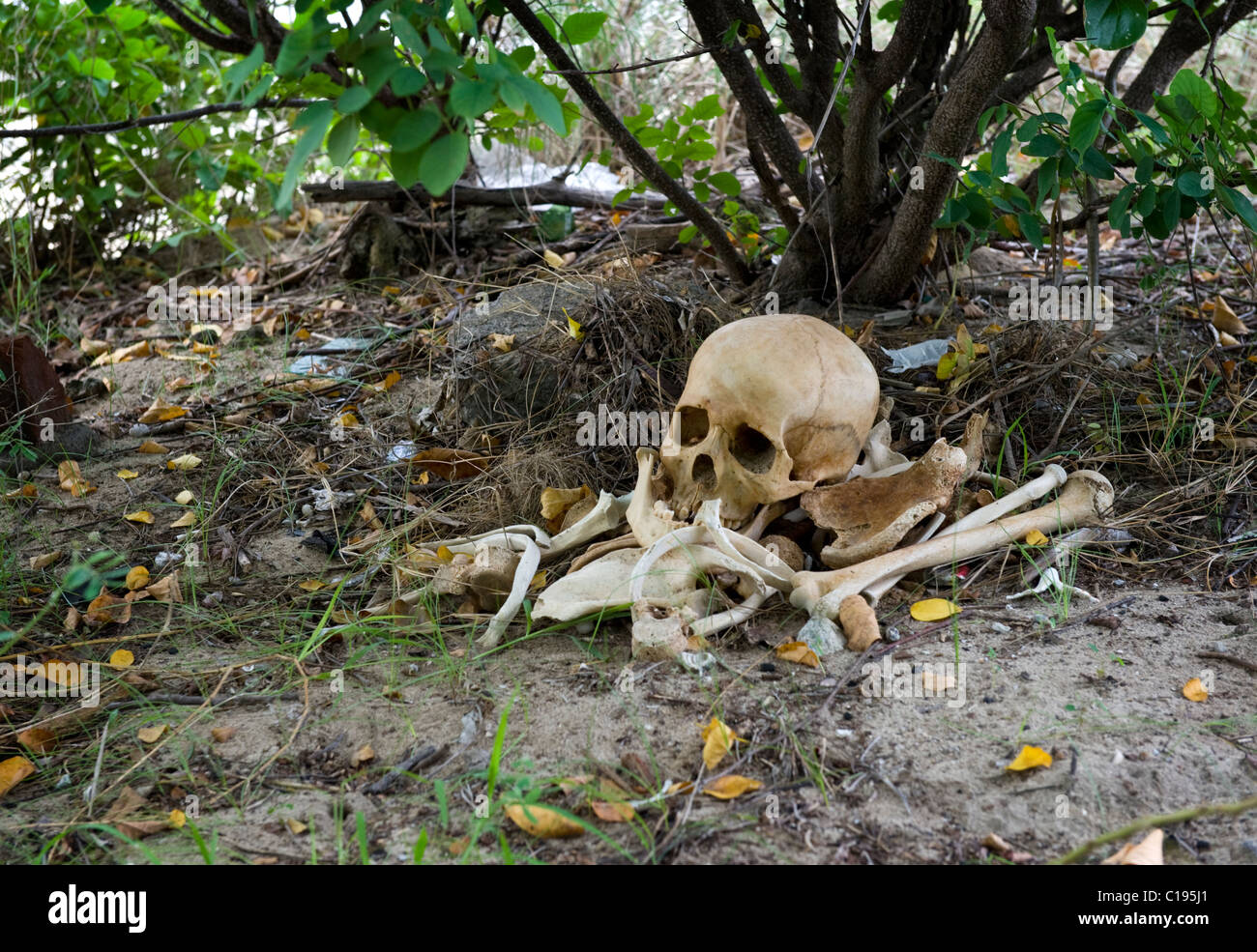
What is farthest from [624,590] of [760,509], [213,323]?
[213,323]

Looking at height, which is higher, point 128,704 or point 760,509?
point 760,509

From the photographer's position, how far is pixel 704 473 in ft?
8.63

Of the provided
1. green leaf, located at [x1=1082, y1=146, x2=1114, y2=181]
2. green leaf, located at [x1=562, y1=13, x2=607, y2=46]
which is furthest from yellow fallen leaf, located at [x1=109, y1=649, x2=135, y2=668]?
green leaf, located at [x1=1082, y1=146, x2=1114, y2=181]

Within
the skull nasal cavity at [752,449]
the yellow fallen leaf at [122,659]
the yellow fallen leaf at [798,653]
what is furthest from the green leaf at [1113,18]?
the yellow fallen leaf at [122,659]

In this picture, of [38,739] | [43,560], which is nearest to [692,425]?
[38,739]

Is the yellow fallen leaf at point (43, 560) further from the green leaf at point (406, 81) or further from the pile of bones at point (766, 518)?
the green leaf at point (406, 81)

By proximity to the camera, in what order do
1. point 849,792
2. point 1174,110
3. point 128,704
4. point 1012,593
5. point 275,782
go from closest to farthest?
1. point 849,792
2. point 275,782
3. point 128,704
4. point 1012,593
5. point 1174,110

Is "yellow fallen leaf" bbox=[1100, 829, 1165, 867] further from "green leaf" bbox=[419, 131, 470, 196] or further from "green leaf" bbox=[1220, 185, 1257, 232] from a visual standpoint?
"green leaf" bbox=[1220, 185, 1257, 232]

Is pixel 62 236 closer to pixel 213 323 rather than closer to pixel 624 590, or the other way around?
pixel 213 323

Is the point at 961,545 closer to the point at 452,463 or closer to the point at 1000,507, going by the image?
the point at 1000,507

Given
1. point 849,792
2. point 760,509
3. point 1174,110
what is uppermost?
point 1174,110

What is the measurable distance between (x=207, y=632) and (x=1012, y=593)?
2089 millimetres

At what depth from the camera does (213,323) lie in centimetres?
464

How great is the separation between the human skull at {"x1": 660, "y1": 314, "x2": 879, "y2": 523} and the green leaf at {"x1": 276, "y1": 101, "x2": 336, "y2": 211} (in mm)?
1195
